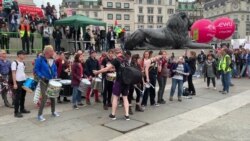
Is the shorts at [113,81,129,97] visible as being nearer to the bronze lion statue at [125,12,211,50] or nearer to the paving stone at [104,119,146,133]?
the paving stone at [104,119,146,133]

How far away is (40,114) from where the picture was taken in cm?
741

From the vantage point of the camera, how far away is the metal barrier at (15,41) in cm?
1529

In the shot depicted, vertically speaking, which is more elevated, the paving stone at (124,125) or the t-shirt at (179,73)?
the t-shirt at (179,73)

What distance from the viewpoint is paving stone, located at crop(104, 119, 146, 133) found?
6797 millimetres

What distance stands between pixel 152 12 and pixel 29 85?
9833 cm

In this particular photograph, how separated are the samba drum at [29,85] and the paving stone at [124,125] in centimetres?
228

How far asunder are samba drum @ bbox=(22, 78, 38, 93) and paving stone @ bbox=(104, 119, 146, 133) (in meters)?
2.28

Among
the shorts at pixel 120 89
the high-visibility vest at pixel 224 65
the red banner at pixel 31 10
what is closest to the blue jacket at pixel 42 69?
the shorts at pixel 120 89

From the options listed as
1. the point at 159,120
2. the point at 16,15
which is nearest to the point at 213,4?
the point at 16,15

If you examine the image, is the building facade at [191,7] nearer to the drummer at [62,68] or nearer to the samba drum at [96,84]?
the drummer at [62,68]

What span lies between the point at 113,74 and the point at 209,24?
14966mm

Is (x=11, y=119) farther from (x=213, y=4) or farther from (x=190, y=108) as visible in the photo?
(x=213, y=4)

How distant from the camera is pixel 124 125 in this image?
7.08m

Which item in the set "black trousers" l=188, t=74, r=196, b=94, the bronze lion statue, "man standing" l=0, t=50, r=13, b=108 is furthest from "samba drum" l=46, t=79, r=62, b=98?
the bronze lion statue
